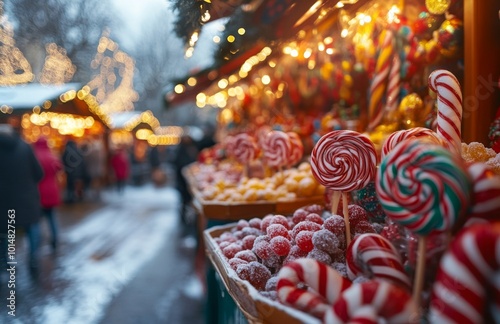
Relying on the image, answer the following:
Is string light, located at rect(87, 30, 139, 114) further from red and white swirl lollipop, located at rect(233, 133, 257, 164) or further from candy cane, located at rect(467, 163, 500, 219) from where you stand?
candy cane, located at rect(467, 163, 500, 219)

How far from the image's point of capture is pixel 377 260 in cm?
169

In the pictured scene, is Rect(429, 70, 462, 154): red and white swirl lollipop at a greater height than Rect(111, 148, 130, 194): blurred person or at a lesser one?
greater

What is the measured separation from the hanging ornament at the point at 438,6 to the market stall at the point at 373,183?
0.01m

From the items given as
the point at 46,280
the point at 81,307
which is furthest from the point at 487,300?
the point at 46,280

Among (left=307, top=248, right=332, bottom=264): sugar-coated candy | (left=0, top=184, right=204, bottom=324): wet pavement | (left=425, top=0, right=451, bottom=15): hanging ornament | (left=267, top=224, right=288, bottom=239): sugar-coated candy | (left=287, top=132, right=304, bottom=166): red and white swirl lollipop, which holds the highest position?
(left=425, top=0, right=451, bottom=15): hanging ornament

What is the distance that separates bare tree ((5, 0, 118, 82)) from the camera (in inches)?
→ 380

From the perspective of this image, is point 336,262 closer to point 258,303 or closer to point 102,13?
point 258,303

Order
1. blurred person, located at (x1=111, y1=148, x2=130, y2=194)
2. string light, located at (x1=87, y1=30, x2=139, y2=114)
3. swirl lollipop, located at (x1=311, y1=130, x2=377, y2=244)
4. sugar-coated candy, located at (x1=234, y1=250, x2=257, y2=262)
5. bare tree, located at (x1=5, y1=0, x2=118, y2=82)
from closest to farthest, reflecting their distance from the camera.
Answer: swirl lollipop, located at (x1=311, y1=130, x2=377, y2=244) < sugar-coated candy, located at (x1=234, y1=250, x2=257, y2=262) < bare tree, located at (x1=5, y1=0, x2=118, y2=82) < blurred person, located at (x1=111, y1=148, x2=130, y2=194) < string light, located at (x1=87, y1=30, x2=139, y2=114)

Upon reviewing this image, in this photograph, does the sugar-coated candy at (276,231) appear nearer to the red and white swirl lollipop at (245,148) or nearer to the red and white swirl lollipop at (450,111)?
the red and white swirl lollipop at (450,111)

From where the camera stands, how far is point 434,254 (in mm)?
1603

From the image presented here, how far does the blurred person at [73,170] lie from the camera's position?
12375 mm

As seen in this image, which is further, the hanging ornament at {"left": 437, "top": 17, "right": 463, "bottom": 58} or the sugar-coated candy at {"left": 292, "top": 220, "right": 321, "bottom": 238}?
the hanging ornament at {"left": 437, "top": 17, "right": 463, "bottom": 58}

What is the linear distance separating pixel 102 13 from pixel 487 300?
19527mm

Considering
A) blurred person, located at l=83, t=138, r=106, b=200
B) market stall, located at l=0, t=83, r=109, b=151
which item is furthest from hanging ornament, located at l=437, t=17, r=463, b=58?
blurred person, located at l=83, t=138, r=106, b=200
